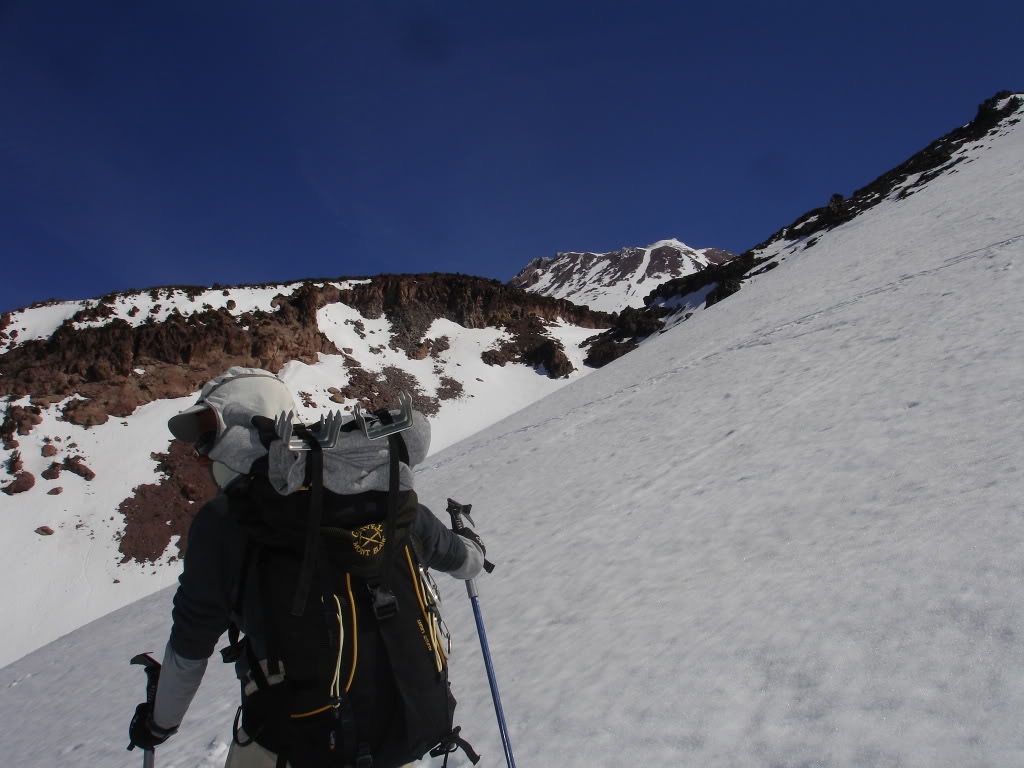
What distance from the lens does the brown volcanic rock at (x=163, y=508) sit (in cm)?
2338

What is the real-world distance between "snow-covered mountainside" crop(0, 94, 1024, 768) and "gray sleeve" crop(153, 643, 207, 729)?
2.20 meters

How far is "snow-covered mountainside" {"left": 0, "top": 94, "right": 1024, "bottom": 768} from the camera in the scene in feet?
9.46

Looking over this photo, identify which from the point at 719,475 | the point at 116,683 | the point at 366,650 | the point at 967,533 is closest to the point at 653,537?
the point at 719,475

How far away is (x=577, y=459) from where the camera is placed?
10.9 meters

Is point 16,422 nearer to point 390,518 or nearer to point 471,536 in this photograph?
point 471,536

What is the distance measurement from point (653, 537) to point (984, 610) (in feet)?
10.6

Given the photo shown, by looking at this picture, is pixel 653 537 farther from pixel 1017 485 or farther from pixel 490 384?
pixel 490 384

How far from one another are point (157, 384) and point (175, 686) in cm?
3301

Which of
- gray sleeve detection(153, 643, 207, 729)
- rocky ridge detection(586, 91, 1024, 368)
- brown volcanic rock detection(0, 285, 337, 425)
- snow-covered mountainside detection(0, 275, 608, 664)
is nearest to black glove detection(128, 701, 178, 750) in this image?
gray sleeve detection(153, 643, 207, 729)

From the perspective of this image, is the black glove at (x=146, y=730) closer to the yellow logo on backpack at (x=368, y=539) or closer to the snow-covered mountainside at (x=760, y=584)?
the yellow logo on backpack at (x=368, y=539)

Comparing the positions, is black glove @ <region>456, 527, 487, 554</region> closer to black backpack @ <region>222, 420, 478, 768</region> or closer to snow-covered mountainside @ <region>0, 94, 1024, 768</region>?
black backpack @ <region>222, 420, 478, 768</region>

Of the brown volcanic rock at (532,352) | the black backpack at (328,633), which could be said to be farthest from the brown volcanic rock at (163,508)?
the black backpack at (328,633)

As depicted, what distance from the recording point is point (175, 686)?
204 cm

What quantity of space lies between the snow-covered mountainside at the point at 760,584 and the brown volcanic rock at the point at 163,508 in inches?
518
